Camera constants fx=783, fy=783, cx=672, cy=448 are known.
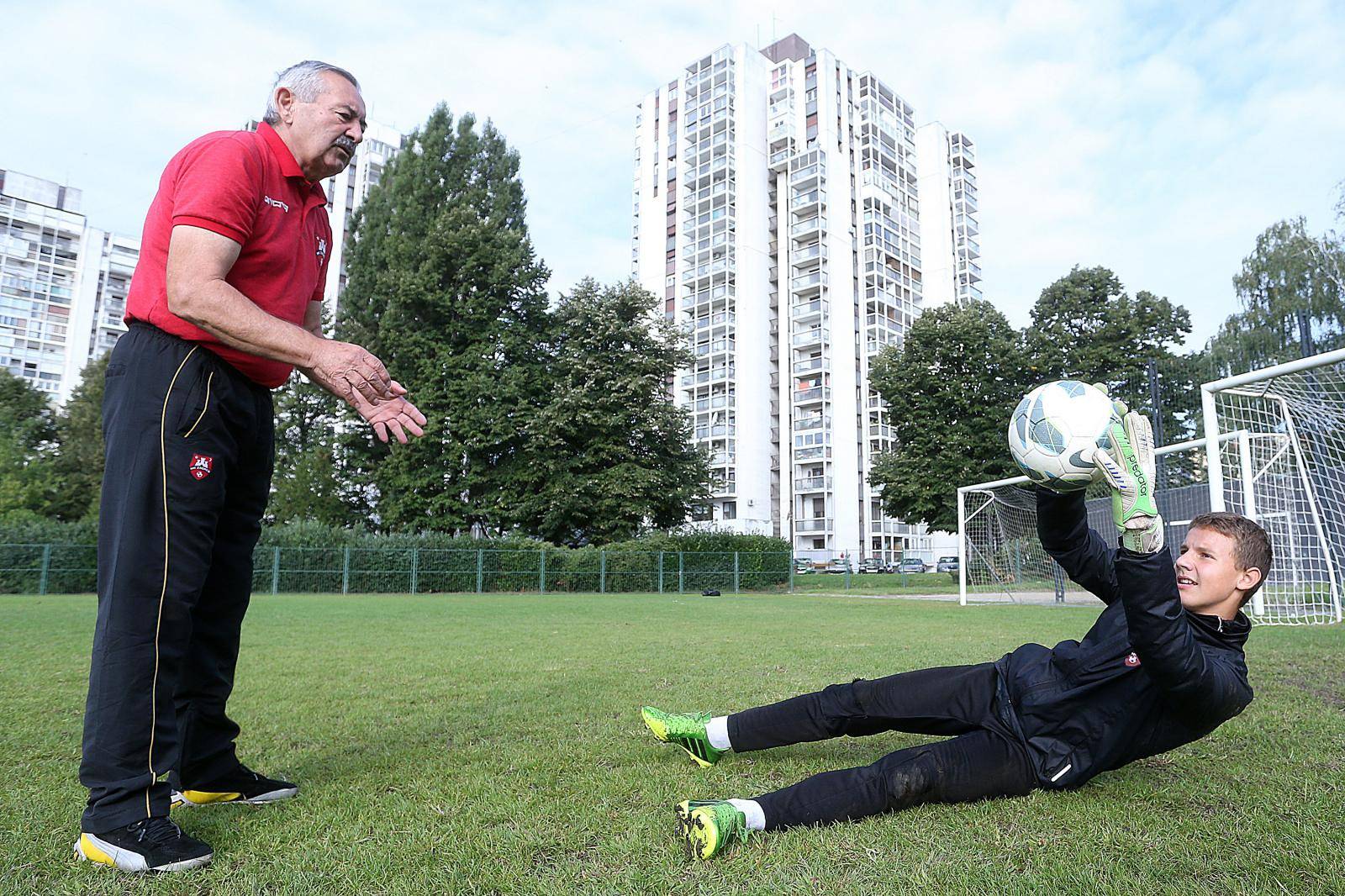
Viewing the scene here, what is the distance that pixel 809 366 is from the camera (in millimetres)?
56719

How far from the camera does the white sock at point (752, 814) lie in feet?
7.80

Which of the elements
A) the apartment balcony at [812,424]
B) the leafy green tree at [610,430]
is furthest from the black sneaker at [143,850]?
the apartment balcony at [812,424]

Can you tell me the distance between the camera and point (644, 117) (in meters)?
64.9

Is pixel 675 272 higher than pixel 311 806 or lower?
higher

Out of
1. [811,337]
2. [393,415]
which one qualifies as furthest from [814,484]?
[393,415]

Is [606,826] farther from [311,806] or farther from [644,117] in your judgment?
[644,117]

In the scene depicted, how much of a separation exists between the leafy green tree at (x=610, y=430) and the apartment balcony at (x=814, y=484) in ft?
83.5

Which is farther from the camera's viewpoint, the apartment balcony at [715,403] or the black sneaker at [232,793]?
the apartment balcony at [715,403]

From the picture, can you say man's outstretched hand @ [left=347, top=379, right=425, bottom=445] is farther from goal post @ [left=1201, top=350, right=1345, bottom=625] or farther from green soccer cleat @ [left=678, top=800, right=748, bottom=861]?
goal post @ [left=1201, top=350, right=1345, bottom=625]

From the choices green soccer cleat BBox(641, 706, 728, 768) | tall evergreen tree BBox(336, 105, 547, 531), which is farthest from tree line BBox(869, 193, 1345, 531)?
green soccer cleat BBox(641, 706, 728, 768)

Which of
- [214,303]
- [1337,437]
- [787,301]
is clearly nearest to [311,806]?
[214,303]

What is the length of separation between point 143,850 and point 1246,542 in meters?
3.47

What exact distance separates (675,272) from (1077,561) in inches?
2351

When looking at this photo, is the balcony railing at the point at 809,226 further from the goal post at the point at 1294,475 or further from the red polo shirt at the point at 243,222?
the red polo shirt at the point at 243,222
